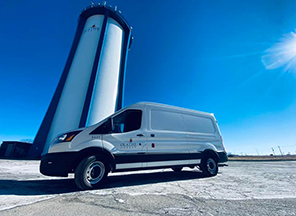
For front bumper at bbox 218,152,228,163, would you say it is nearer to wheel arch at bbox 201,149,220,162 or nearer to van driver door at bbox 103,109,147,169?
wheel arch at bbox 201,149,220,162

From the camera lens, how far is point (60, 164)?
9.23ft

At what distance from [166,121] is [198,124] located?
155 centimetres

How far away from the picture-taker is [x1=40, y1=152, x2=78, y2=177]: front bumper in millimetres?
2796

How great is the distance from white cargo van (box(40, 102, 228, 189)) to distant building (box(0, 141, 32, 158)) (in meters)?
20.0

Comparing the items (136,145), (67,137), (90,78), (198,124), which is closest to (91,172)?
(67,137)

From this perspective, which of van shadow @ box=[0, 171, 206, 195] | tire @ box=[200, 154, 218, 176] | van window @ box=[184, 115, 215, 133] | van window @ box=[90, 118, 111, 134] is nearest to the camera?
van shadow @ box=[0, 171, 206, 195]

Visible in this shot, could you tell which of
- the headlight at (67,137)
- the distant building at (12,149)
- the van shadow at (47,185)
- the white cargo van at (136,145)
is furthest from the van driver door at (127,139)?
the distant building at (12,149)

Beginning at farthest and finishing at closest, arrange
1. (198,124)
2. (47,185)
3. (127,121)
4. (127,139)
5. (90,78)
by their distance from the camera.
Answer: (90,78) < (198,124) < (127,121) < (127,139) < (47,185)

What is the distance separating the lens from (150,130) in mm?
3764

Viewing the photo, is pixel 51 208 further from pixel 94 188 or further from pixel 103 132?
pixel 103 132

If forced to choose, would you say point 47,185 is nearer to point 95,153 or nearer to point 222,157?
point 95,153

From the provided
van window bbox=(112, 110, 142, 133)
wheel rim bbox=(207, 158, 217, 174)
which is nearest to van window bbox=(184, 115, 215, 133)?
wheel rim bbox=(207, 158, 217, 174)

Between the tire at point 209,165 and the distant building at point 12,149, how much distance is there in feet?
72.5

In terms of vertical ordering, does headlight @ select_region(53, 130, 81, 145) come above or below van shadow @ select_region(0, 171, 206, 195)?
above
